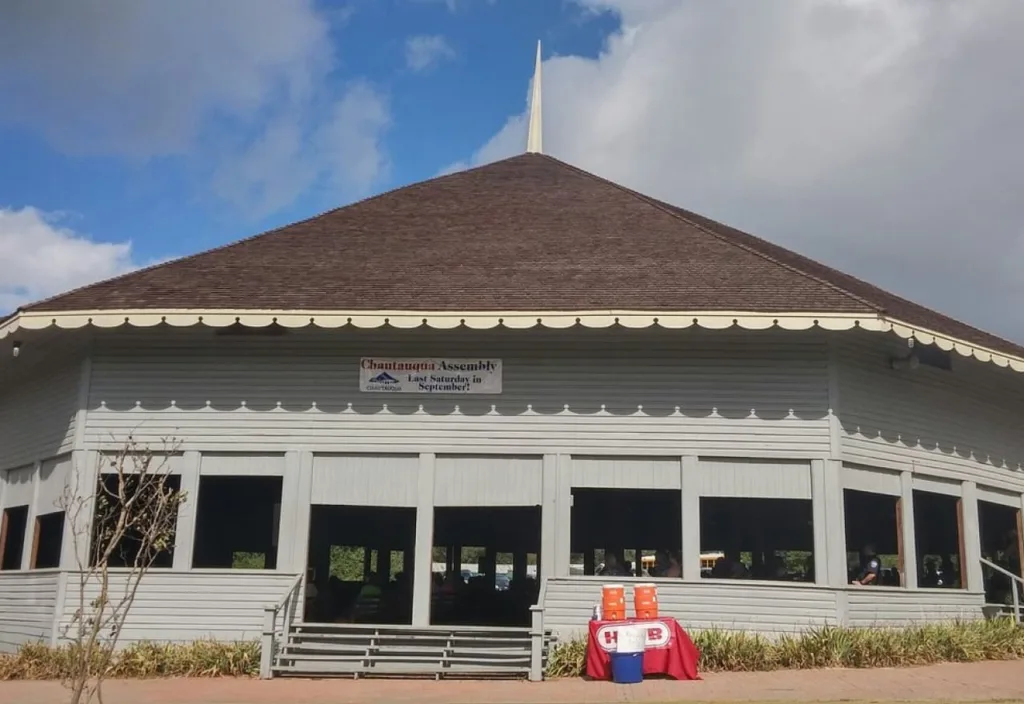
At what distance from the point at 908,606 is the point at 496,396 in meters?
7.21

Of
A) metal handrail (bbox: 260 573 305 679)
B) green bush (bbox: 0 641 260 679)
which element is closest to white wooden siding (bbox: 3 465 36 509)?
green bush (bbox: 0 641 260 679)

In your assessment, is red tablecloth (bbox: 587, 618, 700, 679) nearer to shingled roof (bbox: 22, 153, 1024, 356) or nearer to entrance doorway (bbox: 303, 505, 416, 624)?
entrance doorway (bbox: 303, 505, 416, 624)

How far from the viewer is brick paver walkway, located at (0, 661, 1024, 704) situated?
11.5 meters

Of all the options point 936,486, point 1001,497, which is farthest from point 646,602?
point 1001,497

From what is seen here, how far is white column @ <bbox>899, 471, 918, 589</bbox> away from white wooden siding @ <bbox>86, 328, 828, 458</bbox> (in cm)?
219

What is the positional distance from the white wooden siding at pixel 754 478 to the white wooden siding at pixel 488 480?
258 centimetres

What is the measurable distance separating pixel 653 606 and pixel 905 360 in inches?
248

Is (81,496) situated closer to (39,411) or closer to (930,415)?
(39,411)

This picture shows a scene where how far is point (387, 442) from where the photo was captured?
1557 centimetres

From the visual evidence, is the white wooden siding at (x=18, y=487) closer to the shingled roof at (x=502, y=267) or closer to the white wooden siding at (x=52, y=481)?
the white wooden siding at (x=52, y=481)

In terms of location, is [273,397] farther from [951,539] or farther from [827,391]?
[951,539]

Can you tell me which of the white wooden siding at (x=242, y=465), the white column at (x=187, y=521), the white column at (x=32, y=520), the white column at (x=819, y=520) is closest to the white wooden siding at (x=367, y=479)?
the white wooden siding at (x=242, y=465)

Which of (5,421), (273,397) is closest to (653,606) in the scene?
(273,397)

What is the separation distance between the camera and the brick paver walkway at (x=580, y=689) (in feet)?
37.6
